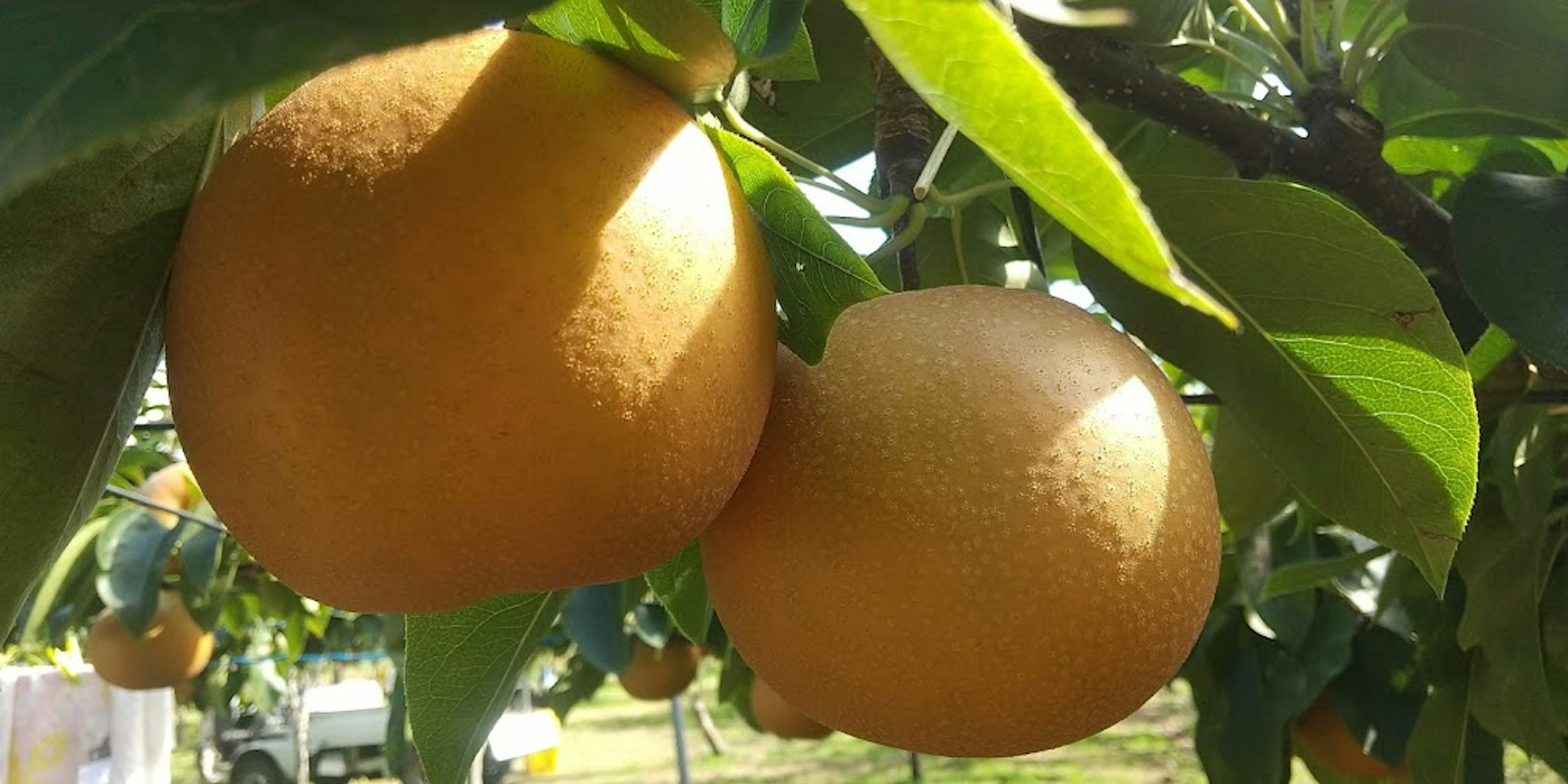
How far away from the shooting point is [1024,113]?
28 centimetres

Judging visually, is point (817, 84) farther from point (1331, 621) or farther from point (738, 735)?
point (738, 735)

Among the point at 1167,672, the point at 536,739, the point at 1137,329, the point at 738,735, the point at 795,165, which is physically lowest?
the point at 738,735

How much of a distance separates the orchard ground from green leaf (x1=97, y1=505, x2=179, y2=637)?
365cm

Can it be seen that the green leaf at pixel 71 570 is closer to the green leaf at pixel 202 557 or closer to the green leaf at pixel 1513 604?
the green leaf at pixel 202 557

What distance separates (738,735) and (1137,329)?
1038 centimetres

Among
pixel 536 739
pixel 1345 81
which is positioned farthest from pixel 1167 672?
pixel 536 739

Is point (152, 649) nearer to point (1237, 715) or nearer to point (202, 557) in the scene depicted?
point (202, 557)

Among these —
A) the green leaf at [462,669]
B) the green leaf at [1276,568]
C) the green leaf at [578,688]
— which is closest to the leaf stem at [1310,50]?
the green leaf at [462,669]

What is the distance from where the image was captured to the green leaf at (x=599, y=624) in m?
1.78

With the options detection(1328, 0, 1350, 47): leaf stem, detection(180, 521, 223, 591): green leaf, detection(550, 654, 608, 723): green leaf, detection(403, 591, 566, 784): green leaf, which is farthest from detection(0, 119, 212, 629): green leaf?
detection(550, 654, 608, 723): green leaf

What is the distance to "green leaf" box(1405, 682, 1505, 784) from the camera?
1.06m

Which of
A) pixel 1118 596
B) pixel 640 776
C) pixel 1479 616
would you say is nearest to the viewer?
pixel 1118 596

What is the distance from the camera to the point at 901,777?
287 inches

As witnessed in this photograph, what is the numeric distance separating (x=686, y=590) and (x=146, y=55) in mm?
492
